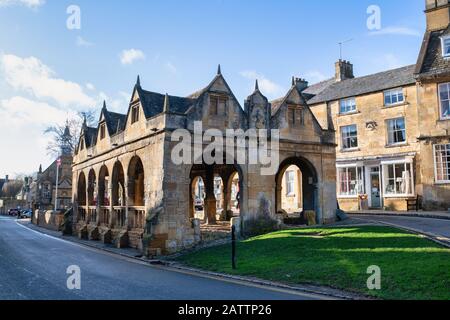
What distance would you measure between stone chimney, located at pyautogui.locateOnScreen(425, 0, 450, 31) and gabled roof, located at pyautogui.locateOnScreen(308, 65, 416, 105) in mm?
3786

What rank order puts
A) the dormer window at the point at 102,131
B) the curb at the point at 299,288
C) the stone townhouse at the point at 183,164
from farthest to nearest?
the dormer window at the point at 102,131 < the stone townhouse at the point at 183,164 < the curb at the point at 299,288

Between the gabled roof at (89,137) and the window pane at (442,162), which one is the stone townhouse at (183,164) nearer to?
the gabled roof at (89,137)

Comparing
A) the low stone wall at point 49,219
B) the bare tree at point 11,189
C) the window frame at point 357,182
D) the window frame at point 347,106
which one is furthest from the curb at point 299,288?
the bare tree at point 11,189

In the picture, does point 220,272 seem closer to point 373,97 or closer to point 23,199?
point 373,97

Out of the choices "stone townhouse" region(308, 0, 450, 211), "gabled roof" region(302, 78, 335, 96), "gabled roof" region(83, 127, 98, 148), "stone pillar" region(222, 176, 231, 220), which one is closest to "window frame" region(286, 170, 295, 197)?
"stone townhouse" region(308, 0, 450, 211)

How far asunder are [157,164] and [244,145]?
431 cm

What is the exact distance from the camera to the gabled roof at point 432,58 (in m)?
26.0

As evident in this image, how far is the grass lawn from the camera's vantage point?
9.14 meters

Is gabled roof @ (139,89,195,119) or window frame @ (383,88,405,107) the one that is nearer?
gabled roof @ (139,89,195,119)

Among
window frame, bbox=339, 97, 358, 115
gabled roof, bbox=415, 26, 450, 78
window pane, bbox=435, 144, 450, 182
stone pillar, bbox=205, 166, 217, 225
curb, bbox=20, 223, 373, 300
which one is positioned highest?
gabled roof, bbox=415, 26, 450, 78

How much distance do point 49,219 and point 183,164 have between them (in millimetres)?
27312

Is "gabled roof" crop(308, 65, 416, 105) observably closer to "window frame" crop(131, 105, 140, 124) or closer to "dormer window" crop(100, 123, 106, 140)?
"dormer window" crop(100, 123, 106, 140)

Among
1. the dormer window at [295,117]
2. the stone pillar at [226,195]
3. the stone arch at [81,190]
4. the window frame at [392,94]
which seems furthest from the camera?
the stone arch at [81,190]
